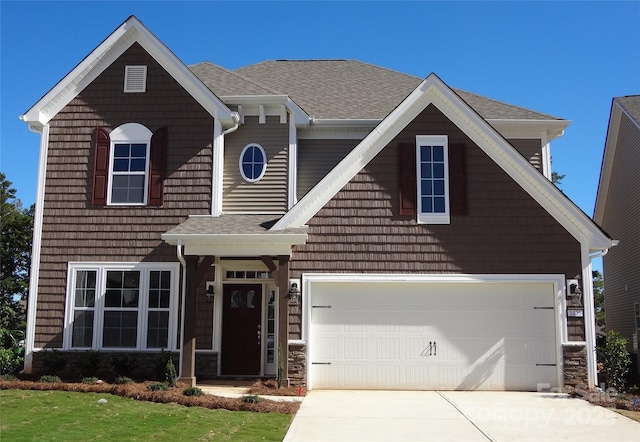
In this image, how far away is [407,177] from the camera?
1326 cm

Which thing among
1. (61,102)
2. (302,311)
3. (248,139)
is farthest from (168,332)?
(61,102)

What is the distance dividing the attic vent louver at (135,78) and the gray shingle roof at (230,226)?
10.8ft

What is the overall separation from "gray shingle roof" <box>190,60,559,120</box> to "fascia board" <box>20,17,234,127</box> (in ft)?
2.51

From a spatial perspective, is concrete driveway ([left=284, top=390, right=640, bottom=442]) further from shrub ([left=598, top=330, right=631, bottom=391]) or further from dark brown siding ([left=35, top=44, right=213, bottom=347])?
dark brown siding ([left=35, top=44, right=213, bottom=347])

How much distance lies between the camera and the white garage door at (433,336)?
12859 mm

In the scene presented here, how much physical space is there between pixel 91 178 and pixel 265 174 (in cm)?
386

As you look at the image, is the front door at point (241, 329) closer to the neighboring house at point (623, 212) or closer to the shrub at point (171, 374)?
the shrub at point (171, 374)

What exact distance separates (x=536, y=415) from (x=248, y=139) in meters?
8.66

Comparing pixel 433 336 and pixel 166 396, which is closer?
pixel 166 396

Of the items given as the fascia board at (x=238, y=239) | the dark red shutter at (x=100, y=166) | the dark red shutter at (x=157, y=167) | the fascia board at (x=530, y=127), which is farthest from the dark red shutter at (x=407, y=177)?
the dark red shutter at (x=100, y=166)

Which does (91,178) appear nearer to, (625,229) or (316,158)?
(316,158)

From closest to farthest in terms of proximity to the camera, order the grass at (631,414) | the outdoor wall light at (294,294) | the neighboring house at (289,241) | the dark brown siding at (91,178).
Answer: the grass at (631,414) → the outdoor wall light at (294,294) → the neighboring house at (289,241) → the dark brown siding at (91,178)

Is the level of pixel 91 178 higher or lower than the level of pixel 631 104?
lower


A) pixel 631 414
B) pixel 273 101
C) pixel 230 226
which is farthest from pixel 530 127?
pixel 230 226
